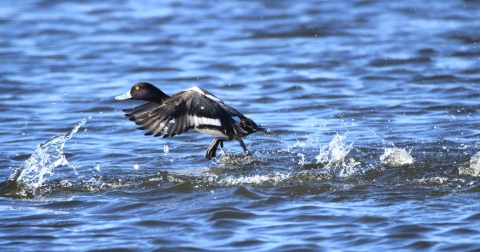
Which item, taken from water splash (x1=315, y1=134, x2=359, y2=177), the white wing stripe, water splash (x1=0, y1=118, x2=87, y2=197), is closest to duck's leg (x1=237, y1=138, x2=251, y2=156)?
the white wing stripe

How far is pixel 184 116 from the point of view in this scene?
7402 mm

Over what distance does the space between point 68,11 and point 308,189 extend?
48.2 feet

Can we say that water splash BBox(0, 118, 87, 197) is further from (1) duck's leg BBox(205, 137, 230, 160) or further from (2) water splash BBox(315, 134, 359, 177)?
(2) water splash BBox(315, 134, 359, 177)

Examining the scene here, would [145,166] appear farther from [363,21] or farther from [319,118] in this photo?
[363,21]

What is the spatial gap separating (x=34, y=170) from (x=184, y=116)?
1541 mm

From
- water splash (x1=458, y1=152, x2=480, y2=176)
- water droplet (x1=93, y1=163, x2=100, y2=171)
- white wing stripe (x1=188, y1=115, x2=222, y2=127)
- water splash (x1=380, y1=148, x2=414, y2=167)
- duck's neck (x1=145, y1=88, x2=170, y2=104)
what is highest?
duck's neck (x1=145, y1=88, x2=170, y2=104)

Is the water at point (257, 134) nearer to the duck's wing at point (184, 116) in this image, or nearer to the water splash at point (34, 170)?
the water splash at point (34, 170)

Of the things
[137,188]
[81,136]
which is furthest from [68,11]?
[137,188]

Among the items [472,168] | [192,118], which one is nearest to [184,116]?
[192,118]

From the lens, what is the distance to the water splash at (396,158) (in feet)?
23.5

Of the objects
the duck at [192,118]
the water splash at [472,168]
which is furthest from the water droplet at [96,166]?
the water splash at [472,168]

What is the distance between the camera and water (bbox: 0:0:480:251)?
5641mm

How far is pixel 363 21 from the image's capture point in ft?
56.1

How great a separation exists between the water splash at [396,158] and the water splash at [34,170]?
3129 mm
